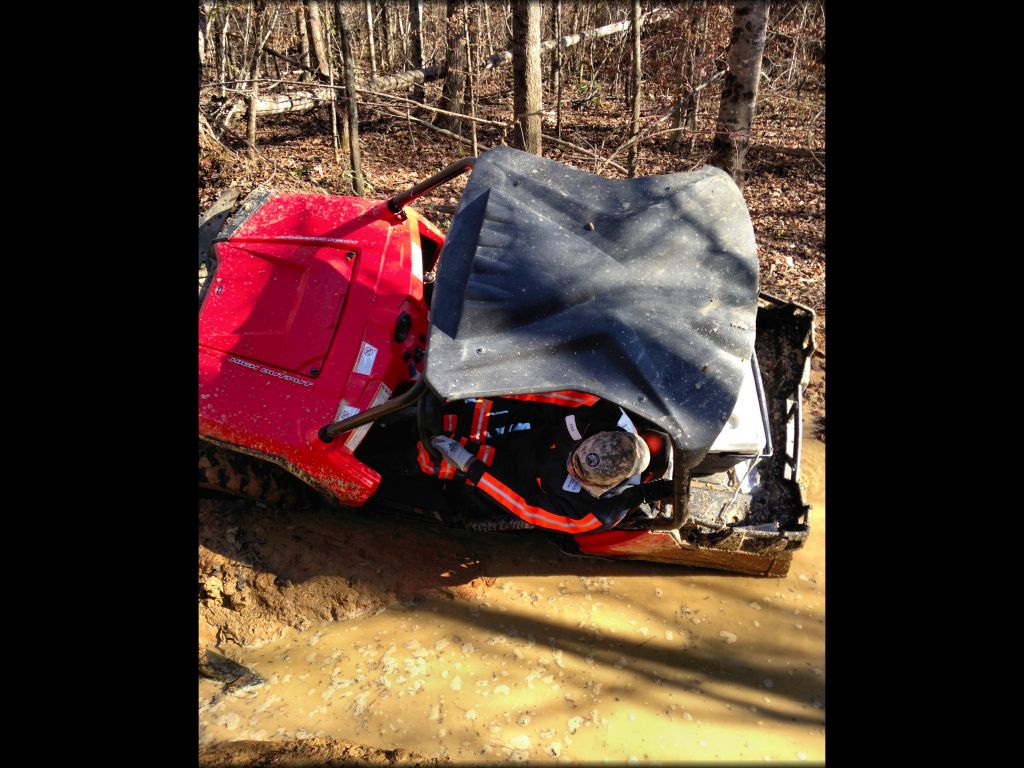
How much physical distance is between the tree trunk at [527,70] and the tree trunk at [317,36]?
12.4 ft

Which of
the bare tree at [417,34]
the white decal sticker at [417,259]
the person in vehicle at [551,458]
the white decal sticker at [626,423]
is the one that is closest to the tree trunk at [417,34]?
the bare tree at [417,34]

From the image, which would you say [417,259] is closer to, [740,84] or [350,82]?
[350,82]

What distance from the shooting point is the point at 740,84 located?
6.05 m

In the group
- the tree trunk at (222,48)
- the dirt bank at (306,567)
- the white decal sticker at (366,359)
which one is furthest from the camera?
the tree trunk at (222,48)

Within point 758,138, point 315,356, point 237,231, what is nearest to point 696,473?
point 315,356

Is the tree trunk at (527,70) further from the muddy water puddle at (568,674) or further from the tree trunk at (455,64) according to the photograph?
the muddy water puddle at (568,674)

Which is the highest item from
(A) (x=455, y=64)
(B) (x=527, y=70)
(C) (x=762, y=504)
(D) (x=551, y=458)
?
(A) (x=455, y=64)

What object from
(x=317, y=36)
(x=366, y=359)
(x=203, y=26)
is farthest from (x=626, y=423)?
(x=203, y=26)

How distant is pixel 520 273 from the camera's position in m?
2.97

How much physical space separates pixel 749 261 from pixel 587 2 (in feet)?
36.5

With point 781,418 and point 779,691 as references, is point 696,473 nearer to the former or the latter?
point 781,418

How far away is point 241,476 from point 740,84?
17.5 ft

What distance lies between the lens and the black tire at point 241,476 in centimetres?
375

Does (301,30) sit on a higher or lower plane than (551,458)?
higher
